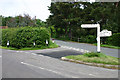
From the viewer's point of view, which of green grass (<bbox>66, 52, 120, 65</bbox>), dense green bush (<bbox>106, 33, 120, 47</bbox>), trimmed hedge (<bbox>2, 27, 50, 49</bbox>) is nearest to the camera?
green grass (<bbox>66, 52, 120, 65</bbox>)

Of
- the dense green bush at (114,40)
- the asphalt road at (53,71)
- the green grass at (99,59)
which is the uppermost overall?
the dense green bush at (114,40)

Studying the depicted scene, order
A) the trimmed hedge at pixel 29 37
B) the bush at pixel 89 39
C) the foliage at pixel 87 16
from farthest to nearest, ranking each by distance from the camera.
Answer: the bush at pixel 89 39
the foliage at pixel 87 16
the trimmed hedge at pixel 29 37

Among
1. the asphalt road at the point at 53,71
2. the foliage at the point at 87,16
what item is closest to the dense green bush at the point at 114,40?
the foliage at the point at 87,16

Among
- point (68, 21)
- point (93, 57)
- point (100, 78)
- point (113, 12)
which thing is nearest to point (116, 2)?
point (113, 12)

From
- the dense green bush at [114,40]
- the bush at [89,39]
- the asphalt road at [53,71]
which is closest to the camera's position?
the asphalt road at [53,71]

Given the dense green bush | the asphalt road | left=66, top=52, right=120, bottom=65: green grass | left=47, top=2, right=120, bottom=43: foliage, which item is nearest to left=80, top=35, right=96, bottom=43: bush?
left=47, top=2, right=120, bottom=43: foliage

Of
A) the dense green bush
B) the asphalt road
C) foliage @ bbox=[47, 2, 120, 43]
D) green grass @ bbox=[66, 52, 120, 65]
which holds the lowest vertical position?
the asphalt road

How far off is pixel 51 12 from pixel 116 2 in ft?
64.4

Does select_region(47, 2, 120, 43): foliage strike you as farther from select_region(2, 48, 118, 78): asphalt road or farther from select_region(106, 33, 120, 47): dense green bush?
select_region(2, 48, 118, 78): asphalt road

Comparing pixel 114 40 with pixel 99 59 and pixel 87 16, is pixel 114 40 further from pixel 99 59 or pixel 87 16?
pixel 99 59

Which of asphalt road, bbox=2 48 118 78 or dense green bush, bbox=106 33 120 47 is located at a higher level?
dense green bush, bbox=106 33 120 47

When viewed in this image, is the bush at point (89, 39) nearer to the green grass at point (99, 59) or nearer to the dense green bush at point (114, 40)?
the dense green bush at point (114, 40)

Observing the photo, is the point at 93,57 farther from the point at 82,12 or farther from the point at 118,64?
the point at 82,12

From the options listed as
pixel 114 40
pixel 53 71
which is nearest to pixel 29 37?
pixel 53 71
